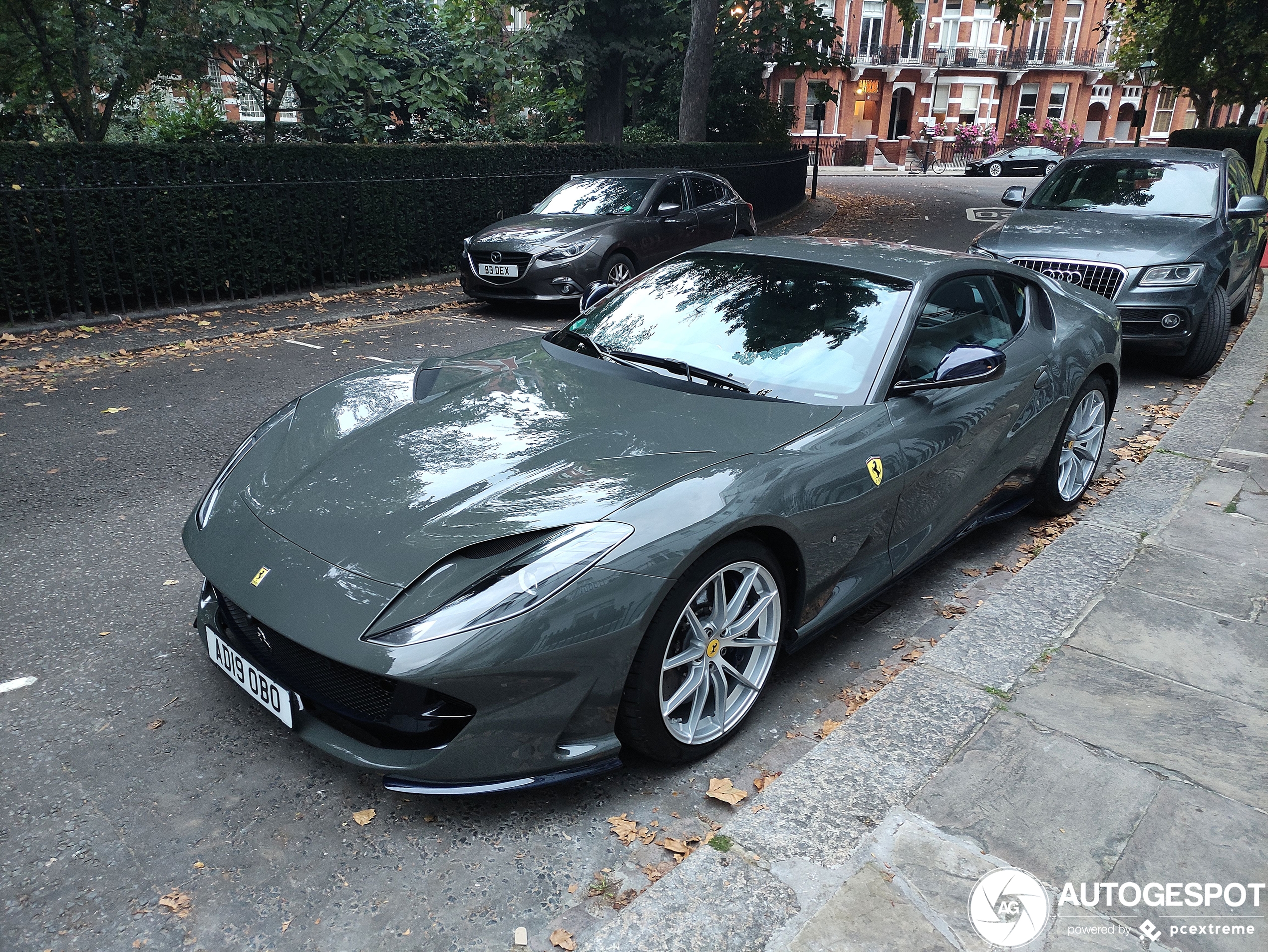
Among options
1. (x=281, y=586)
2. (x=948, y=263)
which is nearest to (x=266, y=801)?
(x=281, y=586)

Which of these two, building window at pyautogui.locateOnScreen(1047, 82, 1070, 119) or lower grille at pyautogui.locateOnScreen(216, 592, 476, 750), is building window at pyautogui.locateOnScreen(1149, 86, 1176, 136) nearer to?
building window at pyautogui.locateOnScreen(1047, 82, 1070, 119)

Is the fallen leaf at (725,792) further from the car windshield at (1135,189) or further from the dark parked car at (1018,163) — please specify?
the dark parked car at (1018,163)

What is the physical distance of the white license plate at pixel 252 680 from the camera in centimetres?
251

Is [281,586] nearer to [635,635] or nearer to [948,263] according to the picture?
[635,635]

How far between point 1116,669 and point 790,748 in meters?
1.32

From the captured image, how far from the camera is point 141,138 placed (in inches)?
591

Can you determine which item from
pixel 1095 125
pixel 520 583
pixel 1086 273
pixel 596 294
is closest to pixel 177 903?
pixel 520 583

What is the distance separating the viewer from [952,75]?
5397 centimetres

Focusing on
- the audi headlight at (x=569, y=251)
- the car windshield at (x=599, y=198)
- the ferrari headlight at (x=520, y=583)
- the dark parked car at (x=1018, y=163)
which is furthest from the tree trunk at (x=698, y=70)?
the dark parked car at (x=1018, y=163)

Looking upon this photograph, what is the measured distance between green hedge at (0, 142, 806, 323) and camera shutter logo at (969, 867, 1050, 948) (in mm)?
9442

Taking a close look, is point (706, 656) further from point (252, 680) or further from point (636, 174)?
point (636, 174)

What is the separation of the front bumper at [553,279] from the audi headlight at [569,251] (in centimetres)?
3

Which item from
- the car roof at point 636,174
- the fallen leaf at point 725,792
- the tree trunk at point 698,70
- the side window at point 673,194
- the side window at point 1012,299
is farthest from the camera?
the tree trunk at point 698,70

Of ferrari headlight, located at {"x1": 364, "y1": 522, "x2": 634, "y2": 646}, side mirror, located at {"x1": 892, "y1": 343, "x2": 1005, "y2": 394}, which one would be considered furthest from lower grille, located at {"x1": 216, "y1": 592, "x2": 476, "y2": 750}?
side mirror, located at {"x1": 892, "y1": 343, "x2": 1005, "y2": 394}
